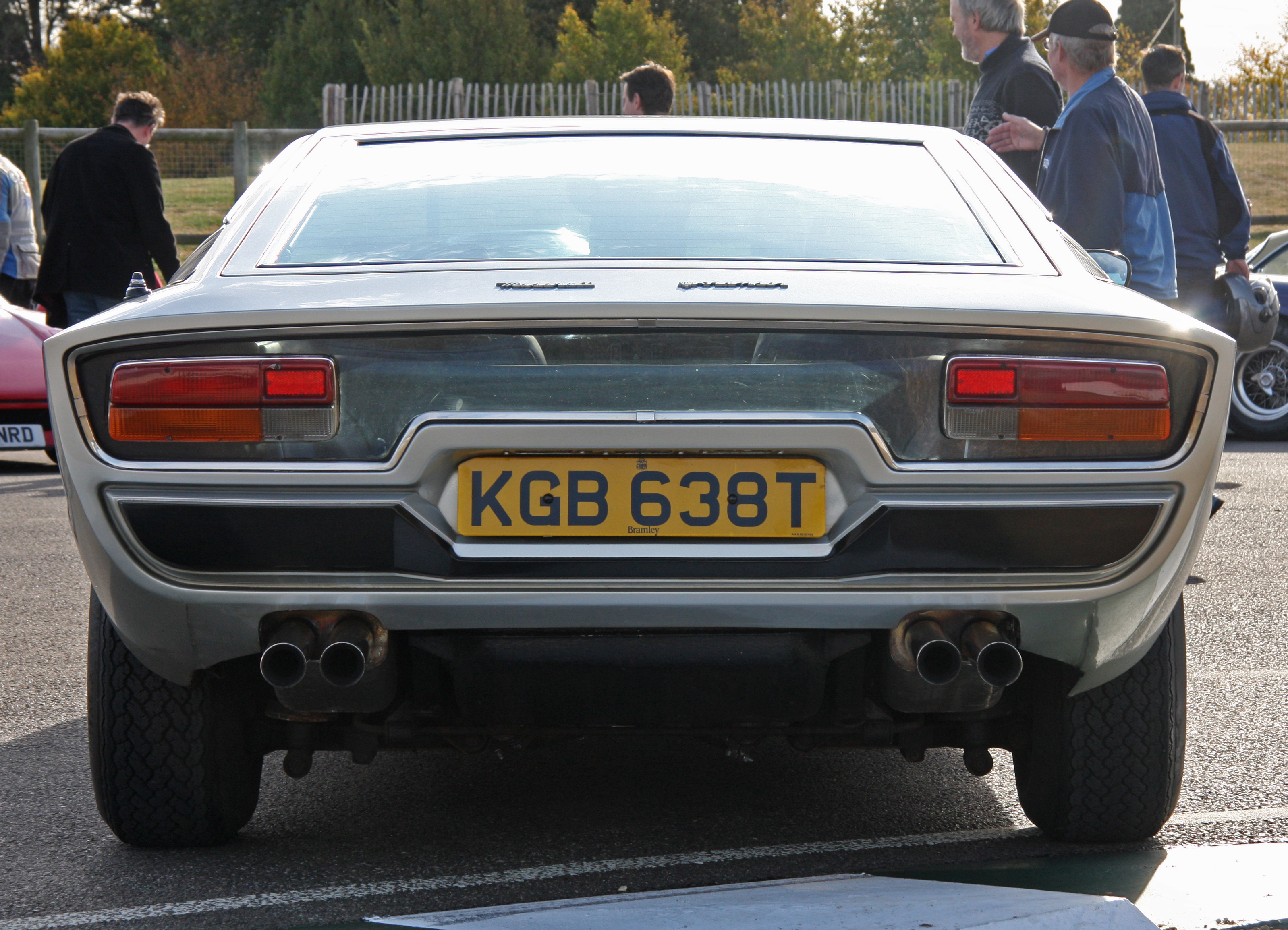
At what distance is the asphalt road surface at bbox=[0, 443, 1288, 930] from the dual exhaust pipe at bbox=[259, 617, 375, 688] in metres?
0.45

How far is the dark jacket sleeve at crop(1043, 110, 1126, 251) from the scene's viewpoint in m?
4.86

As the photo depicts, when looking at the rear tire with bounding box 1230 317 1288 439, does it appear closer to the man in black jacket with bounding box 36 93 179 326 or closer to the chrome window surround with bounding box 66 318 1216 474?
the man in black jacket with bounding box 36 93 179 326

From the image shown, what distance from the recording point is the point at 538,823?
3.07 m

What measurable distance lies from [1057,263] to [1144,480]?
0.52 metres

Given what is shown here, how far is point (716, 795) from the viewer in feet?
10.7

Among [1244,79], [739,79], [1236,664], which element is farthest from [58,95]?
[1236,664]

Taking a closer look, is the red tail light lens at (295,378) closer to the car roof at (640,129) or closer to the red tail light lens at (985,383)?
the red tail light lens at (985,383)

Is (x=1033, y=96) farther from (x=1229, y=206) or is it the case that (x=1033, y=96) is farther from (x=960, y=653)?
(x=960, y=653)

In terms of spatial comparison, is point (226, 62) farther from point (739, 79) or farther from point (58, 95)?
point (739, 79)

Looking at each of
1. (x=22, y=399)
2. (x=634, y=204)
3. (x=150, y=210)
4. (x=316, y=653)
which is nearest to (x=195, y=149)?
(x=150, y=210)

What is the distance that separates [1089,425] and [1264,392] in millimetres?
8207

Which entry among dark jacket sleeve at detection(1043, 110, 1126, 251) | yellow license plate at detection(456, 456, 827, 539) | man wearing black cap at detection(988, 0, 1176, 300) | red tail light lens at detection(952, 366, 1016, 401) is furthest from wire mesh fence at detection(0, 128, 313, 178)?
red tail light lens at detection(952, 366, 1016, 401)

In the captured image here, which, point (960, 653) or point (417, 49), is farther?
point (417, 49)

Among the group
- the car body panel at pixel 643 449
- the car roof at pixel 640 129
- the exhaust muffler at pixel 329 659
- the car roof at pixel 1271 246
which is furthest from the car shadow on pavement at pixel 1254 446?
the exhaust muffler at pixel 329 659
